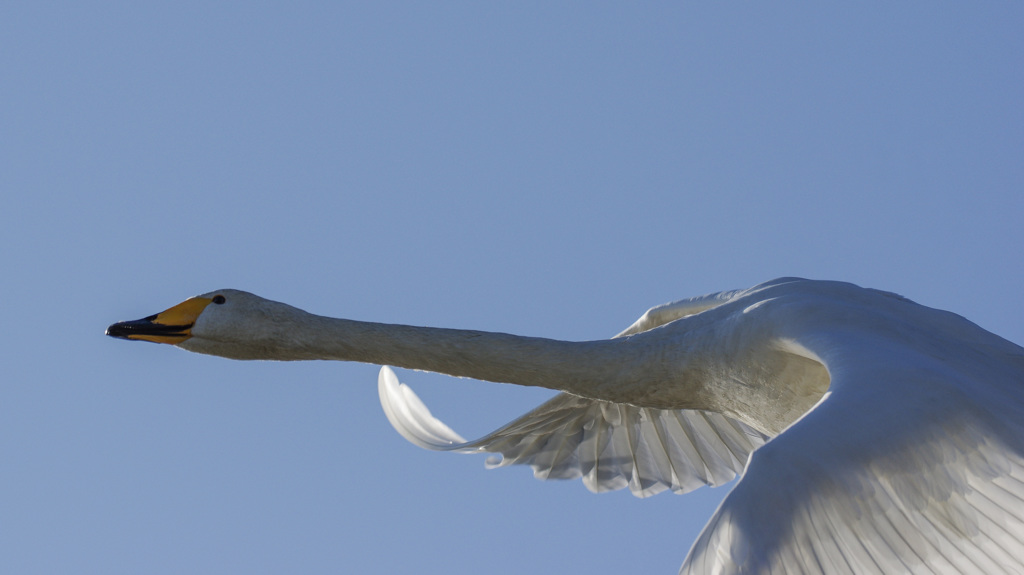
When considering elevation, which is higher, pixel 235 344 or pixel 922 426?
pixel 235 344

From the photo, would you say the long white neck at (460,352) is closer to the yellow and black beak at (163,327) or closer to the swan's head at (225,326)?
the swan's head at (225,326)

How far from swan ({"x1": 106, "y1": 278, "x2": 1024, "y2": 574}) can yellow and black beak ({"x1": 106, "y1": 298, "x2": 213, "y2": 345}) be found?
0.05ft

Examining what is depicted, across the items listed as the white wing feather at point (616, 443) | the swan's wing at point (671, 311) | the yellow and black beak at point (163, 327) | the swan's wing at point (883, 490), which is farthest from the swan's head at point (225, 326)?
the swan's wing at point (883, 490)

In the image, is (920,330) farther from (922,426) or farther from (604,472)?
(604,472)

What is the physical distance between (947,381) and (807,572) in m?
1.60

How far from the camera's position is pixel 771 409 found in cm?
834

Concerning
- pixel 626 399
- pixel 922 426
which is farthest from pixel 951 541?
pixel 626 399

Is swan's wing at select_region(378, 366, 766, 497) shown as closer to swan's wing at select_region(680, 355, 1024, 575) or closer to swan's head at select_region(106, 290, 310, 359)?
swan's head at select_region(106, 290, 310, 359)

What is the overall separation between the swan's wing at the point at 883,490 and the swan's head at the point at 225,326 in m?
4.28

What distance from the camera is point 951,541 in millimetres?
6332

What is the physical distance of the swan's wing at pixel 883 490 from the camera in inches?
234

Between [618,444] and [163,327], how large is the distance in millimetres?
3929

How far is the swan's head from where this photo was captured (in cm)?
→ 938

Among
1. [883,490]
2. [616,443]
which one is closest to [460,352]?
[616,443]
